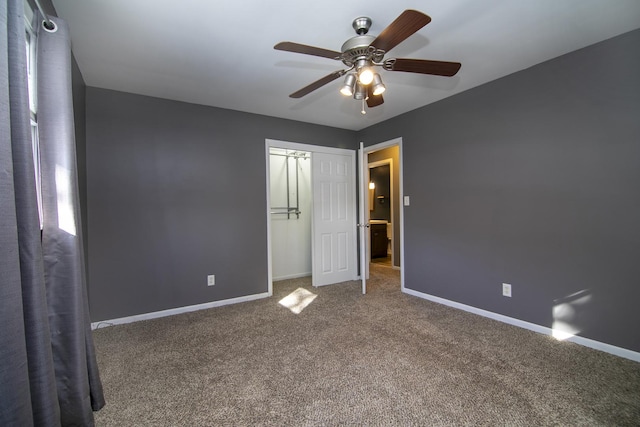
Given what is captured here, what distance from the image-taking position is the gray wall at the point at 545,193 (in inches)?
88.4

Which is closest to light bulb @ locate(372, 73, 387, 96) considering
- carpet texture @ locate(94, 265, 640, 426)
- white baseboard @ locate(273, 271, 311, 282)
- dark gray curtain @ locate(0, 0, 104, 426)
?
dark gray curtain @ locate(0, 0, 104, 426)

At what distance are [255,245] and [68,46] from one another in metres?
2.70

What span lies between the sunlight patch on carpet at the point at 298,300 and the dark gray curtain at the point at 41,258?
2.01 m

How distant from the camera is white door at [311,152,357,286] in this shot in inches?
172

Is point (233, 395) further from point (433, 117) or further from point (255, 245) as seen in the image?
point (433, 117)

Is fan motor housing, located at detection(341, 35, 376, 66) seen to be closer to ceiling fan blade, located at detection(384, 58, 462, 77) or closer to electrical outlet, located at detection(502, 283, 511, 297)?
ceiling fan blade, located at detection(384, 58, 462, 77)

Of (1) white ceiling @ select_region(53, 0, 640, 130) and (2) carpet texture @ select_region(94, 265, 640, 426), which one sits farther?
(1) white ceiling @ select_region(53, 0, 640, 130)

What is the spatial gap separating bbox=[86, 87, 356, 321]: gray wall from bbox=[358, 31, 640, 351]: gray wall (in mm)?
2318

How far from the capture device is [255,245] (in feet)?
12.7

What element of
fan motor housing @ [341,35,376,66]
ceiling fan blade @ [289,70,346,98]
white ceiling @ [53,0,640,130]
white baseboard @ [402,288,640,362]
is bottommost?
white baseboard @ [402,288,640,362]

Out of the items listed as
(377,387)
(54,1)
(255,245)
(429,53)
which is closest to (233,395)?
(377,387)

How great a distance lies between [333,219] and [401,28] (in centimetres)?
322

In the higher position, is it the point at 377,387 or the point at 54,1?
the point at 54,1

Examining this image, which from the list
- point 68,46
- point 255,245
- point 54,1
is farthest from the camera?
point 255,245
